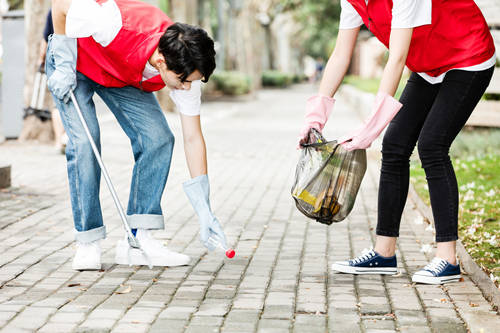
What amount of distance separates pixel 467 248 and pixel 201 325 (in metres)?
2.14

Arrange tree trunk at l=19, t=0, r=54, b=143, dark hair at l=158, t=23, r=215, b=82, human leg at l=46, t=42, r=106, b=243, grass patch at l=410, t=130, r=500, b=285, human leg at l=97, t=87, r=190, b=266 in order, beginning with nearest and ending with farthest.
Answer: dark hair at l=158, t=23, r=215, b=82
human leg at l=46, t=42, r=106, b=243
human leg at l=97, t=87, r=190, b=266
grass patch at l=410, t=130, r=500, b=285
tree trunk at l=19, t=0, r=54, b=143

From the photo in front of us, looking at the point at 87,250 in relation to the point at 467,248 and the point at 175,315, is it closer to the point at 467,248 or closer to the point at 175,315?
the point at 175,315

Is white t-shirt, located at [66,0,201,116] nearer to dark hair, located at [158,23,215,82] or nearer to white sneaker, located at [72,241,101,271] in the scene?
dark hair, located at [158,23,215,82]

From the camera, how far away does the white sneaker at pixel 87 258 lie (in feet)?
14.3

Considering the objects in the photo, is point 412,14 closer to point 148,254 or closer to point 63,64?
point 63,64

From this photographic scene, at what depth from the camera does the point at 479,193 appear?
6953 millimetres

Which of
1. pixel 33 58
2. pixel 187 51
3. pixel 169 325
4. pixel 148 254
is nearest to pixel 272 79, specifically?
pixel 33 58

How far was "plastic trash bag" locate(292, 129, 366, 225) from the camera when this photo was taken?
159 inches

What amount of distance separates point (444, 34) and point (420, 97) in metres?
0.37

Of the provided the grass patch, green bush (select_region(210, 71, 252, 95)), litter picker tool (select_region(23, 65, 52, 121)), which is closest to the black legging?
the grass patch

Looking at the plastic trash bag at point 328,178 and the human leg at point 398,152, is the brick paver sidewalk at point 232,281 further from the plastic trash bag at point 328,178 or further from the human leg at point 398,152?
the plastic trash bag at point 328,178

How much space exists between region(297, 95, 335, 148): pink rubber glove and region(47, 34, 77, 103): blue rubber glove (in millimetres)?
1221

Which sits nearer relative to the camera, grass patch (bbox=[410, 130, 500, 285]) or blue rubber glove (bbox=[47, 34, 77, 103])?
blue rubber glove (bbox=[47, 34, 77, 103])

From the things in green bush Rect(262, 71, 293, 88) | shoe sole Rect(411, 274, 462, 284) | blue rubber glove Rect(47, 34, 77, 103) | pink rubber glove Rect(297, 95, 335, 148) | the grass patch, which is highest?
blue rubber glove Rect(47, 34, 77, 103)
